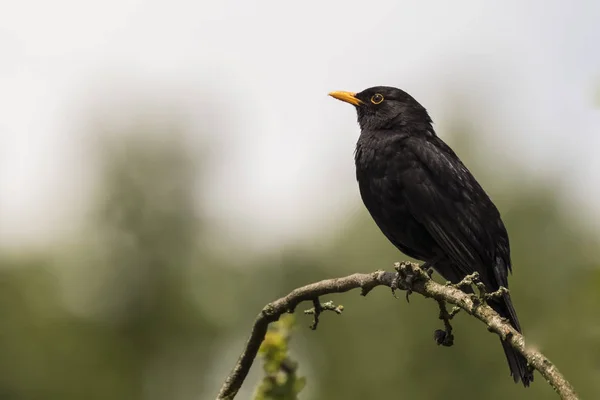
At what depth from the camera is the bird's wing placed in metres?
6.41

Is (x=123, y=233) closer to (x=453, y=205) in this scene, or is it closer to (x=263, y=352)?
(x=453, y=205)

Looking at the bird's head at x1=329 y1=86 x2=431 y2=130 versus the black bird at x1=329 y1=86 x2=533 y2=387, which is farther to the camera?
the bird's head at x1=329 y1=86 x2=431 y2=130

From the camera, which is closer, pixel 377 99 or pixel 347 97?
pixel 377 99

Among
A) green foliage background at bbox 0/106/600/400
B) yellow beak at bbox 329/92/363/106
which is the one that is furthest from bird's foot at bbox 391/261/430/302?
green foliage background at bbox 0/106/600/400

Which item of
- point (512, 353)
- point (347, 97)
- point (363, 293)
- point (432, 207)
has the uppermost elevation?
point (347, 97)

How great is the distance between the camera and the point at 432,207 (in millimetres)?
6613

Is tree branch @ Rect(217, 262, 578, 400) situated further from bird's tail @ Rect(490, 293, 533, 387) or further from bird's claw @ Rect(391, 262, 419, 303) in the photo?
bird's tail @ Rect(490, 293, 533, 387)

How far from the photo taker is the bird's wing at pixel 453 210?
641 centimetres

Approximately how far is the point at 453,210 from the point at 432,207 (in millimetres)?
142

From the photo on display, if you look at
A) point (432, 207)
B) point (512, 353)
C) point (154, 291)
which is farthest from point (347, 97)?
point (154, 291)

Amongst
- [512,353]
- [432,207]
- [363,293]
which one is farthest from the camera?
[432,207]

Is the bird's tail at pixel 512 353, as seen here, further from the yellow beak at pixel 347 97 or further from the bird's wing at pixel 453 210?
the yellow beak at pixel 347 97

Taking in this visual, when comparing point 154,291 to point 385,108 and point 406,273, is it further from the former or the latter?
point 406,273

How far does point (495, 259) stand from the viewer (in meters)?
6.54
